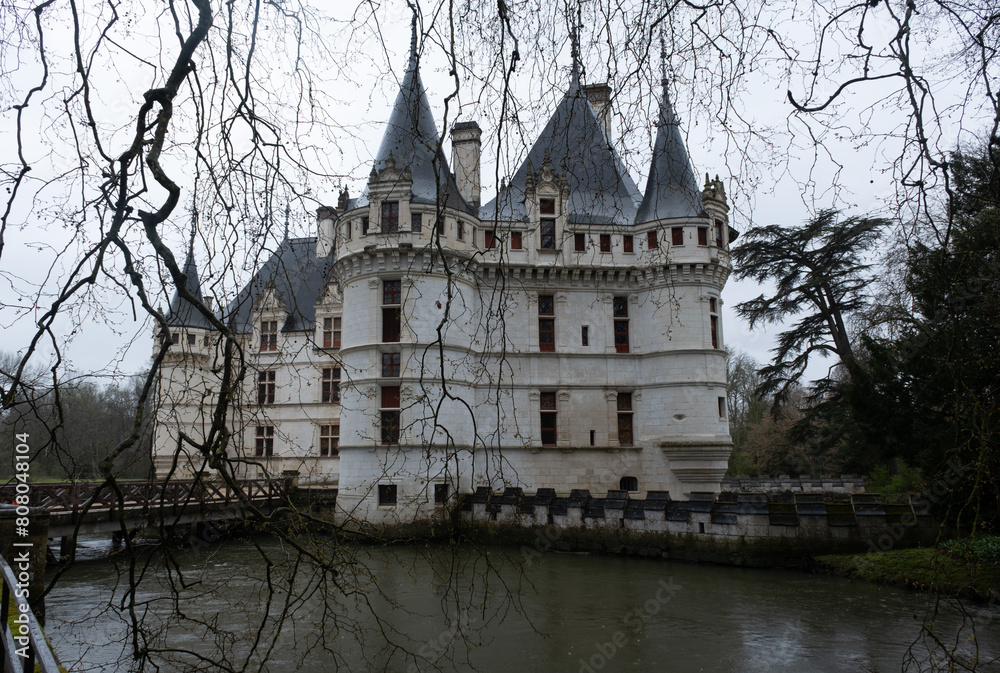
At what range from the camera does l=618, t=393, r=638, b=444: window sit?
18219mm

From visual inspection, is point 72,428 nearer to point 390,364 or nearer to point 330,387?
point 390,364

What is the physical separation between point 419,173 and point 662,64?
15445 millimetres

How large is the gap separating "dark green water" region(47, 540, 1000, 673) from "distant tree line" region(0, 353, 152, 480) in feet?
4.50

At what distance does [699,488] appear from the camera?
17250 millimetres

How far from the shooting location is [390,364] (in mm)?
16656

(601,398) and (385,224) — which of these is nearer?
(385,224)

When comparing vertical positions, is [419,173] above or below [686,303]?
above

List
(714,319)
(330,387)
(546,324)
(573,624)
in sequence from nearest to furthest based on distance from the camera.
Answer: (573,624), (714,319), (546,324), (330,387)

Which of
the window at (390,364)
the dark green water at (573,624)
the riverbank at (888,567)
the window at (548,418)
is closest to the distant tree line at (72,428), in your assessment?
the dark green water at (573,624)

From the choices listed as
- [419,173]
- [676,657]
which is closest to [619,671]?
[676,657]

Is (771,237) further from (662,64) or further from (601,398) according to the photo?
(662,64)

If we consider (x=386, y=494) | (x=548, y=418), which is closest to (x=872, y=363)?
(x=548, y=418)

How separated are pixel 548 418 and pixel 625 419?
2.10 metres

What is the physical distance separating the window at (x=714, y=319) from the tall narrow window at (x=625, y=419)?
2.70m
